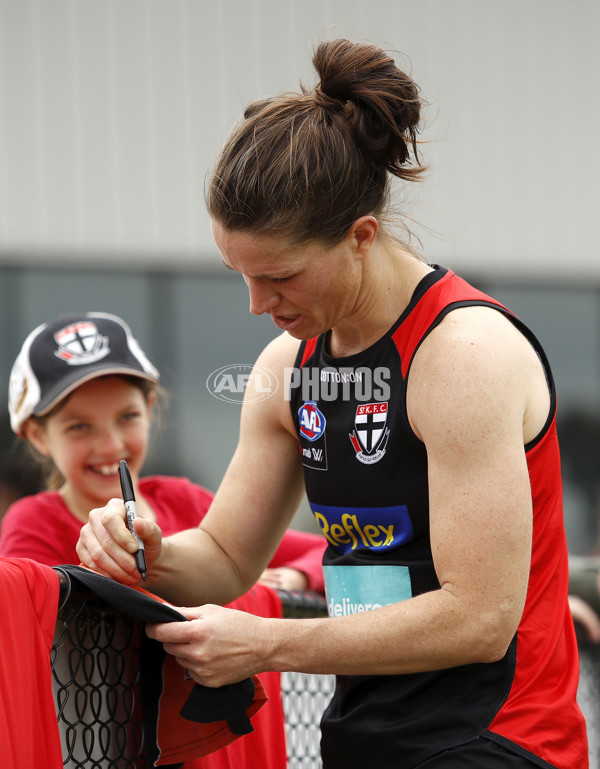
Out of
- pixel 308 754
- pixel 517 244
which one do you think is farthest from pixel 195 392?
pixel 308 754

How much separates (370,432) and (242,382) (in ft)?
1.76

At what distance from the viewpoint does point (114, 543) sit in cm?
177

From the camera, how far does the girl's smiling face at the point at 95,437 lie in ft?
9.31

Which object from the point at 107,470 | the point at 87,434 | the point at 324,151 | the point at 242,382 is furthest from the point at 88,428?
the point at 324,151

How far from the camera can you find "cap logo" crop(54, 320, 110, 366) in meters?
2.82

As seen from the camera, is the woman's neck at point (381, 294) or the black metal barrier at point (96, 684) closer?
the black metal barrier at point (96, 684)

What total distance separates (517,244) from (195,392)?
261cm

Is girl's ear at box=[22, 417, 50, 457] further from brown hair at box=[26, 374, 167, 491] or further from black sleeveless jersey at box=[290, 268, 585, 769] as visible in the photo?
black sleeveless jersey at box=[290, 268, 585, 769]

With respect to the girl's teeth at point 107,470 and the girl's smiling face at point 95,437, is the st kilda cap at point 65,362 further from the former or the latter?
the girl's teeth at point 107,470

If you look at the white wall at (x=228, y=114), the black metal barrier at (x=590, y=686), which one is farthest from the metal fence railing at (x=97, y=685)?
the white wall at (x=228, y=114)

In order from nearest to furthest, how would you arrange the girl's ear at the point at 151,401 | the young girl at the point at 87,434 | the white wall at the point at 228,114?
the young girl at the point at 87,434 < the girl's ear at the point at 151,401 < the white wall at the point at 228,114

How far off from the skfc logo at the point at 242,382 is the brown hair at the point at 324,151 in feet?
1.29

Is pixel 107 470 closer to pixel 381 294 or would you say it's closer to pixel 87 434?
pixel 87 434

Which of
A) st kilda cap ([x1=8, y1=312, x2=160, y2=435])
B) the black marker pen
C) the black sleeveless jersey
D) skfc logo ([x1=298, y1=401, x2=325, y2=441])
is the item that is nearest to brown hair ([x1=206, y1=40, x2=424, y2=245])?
the black sleeveless jersey
